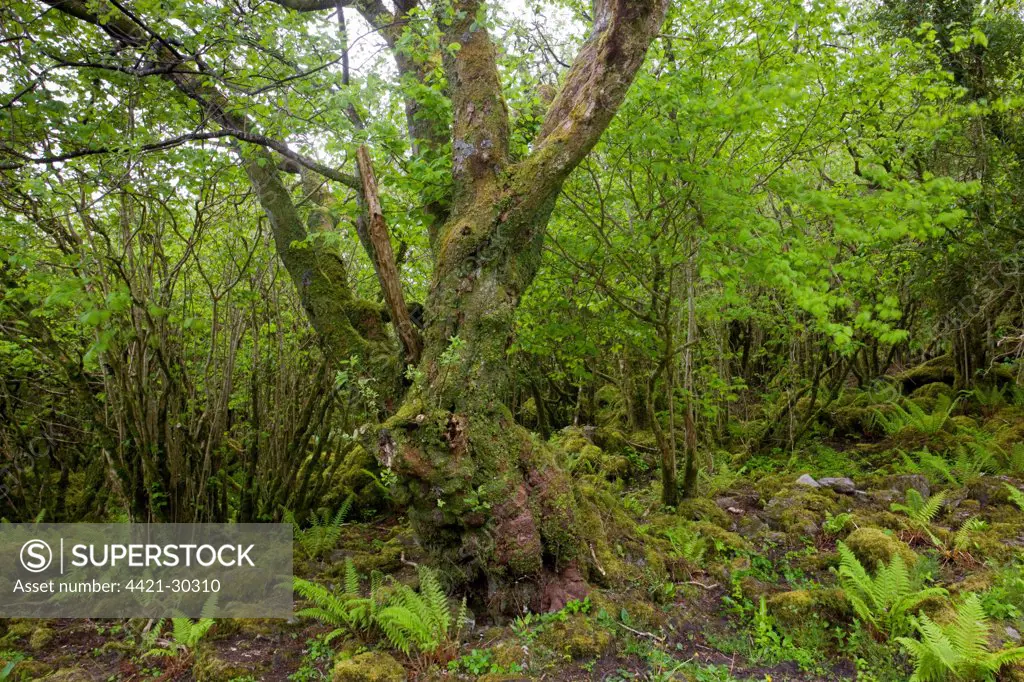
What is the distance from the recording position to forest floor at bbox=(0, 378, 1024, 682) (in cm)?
332

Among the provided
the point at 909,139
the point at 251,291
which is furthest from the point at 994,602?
the point at 251,291

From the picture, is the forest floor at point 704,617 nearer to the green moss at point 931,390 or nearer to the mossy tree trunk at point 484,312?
the mossy tree trunk at point 484,312

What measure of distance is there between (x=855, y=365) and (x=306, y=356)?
9294mm

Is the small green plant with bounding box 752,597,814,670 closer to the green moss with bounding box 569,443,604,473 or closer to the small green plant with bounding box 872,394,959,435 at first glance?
the green moss with bounding box 569,443,604,473

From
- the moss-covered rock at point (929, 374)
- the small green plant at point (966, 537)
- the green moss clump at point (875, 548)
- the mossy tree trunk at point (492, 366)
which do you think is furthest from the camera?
the moss-covered rock at point (929, 374)

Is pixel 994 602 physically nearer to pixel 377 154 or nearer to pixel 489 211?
pixel 489 211

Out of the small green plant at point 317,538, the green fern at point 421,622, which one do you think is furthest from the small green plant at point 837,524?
the small green plant at point 317,538

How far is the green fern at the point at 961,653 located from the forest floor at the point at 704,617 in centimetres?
15

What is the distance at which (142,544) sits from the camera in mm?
4469

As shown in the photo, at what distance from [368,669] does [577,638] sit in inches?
48.0

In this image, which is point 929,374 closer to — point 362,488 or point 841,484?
point 841,484

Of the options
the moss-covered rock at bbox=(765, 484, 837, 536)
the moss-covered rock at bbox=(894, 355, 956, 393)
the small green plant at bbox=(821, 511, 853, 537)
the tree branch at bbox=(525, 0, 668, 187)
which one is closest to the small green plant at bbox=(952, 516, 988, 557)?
the small green plant at bbox=(821, 511, 853, 537)

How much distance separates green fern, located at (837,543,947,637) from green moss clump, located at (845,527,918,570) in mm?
308

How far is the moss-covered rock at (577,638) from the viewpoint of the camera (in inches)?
134
